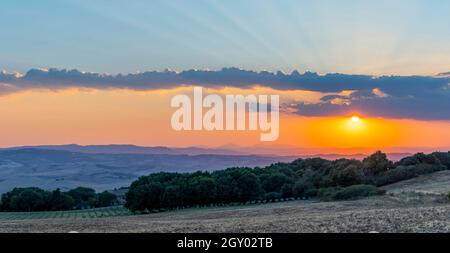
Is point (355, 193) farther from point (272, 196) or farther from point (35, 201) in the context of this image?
point (35, 201)

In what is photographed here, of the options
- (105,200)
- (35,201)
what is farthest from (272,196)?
(35,201)

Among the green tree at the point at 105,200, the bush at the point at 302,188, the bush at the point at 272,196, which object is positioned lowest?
the green tree at the point at 105,200

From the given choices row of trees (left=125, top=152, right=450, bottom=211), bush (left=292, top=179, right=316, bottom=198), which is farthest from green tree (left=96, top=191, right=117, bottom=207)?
bush (left=292, top=179, right=316, bottom=198)

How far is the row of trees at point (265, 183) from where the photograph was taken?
9556 centimetres

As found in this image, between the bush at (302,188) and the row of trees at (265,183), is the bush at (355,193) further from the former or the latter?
the bush at (302,188)

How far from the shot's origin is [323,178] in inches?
3792

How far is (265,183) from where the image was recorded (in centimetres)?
11006

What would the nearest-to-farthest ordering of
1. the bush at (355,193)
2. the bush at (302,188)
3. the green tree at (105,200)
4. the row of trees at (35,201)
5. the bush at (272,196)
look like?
the bush at (355,193) < the bush at (302,188) < the bush at (272,196) < the row of trees at (35,201) < the green tree at (105,200)

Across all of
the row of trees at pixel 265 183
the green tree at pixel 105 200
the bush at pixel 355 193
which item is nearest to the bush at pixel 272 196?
the row of trees at pixel 265 183
